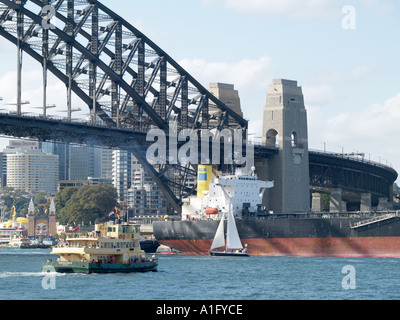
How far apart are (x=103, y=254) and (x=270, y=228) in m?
28.4

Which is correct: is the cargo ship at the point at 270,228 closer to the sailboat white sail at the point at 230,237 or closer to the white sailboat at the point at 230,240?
the white sailboat at the point at 230,240

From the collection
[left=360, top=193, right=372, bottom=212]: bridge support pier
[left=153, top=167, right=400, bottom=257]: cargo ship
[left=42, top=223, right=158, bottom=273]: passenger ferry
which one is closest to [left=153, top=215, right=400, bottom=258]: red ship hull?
[left=153, top=167, right=400, bottom=257]: cargo ship

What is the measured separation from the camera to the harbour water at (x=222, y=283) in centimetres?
4934

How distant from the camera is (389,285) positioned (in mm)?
55000

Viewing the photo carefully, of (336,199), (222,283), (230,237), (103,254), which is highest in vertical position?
(336,199)

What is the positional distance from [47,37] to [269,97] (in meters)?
30.6

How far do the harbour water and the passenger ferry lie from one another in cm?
95

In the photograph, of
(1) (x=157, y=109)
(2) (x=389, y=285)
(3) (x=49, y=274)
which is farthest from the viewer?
(1) (x=157, y=109)

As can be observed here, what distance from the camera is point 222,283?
184 feet

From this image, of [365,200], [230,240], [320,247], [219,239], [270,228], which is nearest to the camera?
[320,247]

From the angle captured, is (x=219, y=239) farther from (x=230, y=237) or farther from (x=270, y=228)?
(x=270, y=228)

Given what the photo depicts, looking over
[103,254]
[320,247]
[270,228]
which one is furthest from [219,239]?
[103,254]
